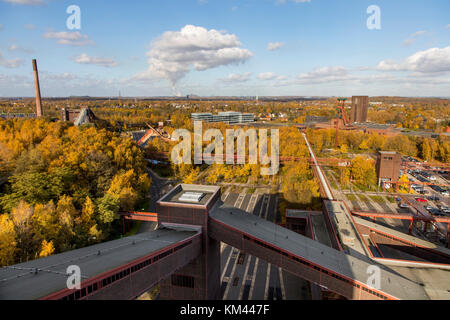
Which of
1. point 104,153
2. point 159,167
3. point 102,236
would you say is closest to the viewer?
point 102,236

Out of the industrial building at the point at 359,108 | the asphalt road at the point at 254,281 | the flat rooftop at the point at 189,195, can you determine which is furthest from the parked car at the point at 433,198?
the industrial building at the point at 359,108

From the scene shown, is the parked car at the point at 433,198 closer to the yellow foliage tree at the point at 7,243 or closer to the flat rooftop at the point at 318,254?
the flat rooftop at the point at 318,254

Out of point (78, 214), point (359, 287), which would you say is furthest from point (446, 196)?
point (78, 214)

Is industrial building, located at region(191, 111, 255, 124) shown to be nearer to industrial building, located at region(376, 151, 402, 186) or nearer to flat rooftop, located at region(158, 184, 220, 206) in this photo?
industrial building, located at region(376, 151, 402, 186)

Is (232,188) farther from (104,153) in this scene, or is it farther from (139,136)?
(139,136)

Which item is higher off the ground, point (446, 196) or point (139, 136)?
point (139, 136)

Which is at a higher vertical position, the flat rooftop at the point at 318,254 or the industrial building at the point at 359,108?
the industrial building at the point at 359,108
